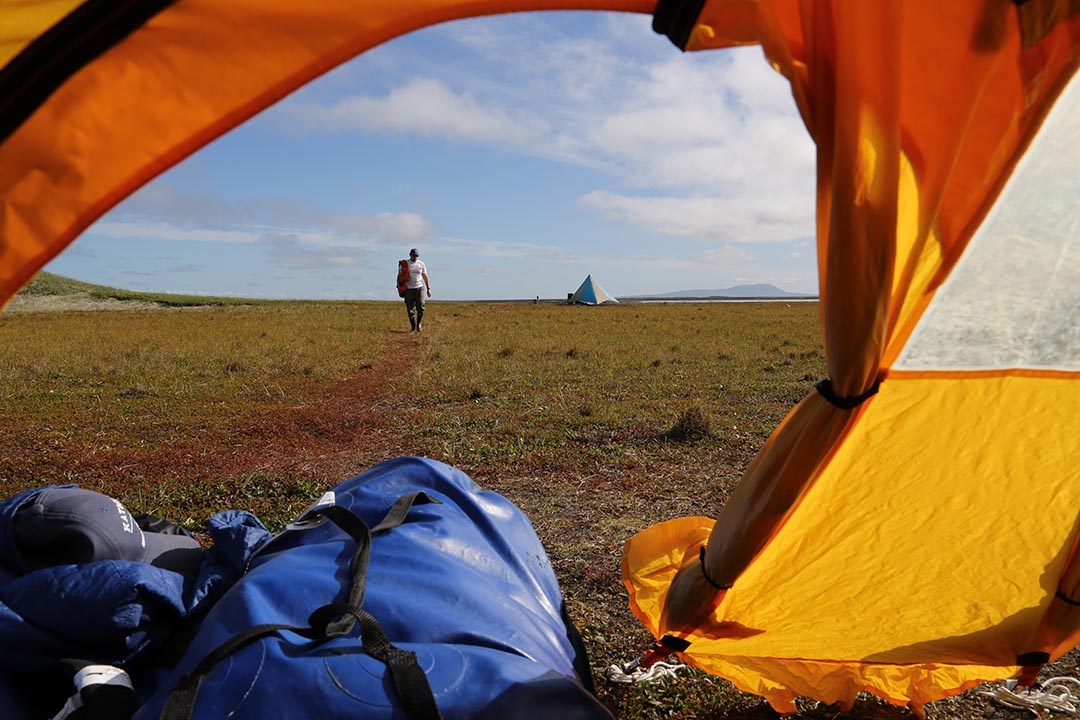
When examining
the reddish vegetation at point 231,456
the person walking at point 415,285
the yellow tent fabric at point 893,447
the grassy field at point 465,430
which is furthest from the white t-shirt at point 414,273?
the yellow tent fabric at point 893,447

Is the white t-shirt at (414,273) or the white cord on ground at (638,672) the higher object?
the white t-shirt at (414,273)

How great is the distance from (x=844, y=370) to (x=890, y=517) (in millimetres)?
1242

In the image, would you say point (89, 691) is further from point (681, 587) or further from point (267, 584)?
point (681, 587)

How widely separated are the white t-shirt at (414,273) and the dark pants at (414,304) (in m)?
0.11

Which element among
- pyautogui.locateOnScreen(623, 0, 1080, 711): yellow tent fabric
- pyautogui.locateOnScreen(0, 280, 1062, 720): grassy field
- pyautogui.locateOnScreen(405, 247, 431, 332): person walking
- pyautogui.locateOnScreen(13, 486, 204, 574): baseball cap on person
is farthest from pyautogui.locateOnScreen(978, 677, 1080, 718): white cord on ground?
pyautogui.locateOnScreen(405, 247, 431, 332): person walking

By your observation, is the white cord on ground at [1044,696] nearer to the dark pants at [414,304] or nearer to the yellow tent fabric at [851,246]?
the yellow tent fabric at [851,246]

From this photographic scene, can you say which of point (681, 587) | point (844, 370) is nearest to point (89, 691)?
point (681, 587)

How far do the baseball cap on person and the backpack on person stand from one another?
17010 mm

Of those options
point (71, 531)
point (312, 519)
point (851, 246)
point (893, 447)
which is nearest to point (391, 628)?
point (312, 519)

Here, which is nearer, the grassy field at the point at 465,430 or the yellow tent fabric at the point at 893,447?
the yellow tent fabric at the point at 893,447

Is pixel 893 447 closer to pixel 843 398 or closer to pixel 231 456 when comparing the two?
pixel 843 398

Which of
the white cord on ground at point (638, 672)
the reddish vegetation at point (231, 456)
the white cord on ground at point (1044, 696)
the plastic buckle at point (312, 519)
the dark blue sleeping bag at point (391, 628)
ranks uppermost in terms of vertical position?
the plastic buckle at point (312, 519)

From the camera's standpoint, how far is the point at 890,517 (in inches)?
115

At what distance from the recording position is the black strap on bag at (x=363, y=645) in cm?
192
